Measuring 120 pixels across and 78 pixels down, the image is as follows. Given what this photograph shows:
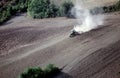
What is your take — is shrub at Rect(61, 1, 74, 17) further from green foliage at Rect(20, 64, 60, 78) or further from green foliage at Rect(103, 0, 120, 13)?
green foliage at Rect(20, 64, 60, 78)

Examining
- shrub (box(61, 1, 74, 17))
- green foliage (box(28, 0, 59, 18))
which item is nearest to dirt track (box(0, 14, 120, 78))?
shrub (box(61, 1, 74, 17))

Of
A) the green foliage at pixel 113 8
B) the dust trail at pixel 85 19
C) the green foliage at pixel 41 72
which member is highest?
the green foliage at pixel 113 8

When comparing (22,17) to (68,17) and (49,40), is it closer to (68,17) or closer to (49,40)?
(68,17)

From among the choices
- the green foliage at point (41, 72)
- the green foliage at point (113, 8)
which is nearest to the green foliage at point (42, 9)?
the green foliage at point (113, 8)

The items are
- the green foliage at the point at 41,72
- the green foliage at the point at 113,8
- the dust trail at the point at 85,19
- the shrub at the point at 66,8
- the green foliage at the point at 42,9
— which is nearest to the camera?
the green foliage at the point at 41,72

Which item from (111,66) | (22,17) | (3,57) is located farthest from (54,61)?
(22,17)

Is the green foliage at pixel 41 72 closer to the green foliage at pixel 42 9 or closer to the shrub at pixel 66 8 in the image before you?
the shrub at pixel 66 8

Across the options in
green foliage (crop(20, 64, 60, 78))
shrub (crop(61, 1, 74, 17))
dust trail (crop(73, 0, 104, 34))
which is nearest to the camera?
green foliage (crop(20, 64, 60, 78))

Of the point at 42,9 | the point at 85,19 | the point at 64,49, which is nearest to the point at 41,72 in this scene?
the point at 64,49
